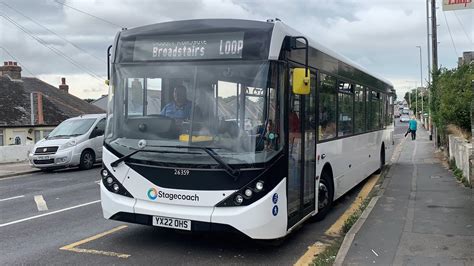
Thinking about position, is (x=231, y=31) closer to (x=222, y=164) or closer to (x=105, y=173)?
(x=222, y=164)

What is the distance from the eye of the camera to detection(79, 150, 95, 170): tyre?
1733 cm

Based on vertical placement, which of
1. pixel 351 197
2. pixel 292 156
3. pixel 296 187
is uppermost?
pixel 292 156

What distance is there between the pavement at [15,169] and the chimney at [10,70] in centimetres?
2535

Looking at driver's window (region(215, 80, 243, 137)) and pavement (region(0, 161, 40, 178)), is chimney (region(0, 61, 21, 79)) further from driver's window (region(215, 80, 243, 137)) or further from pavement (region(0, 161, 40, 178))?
driver's window (region(215, 80, 243, 137))

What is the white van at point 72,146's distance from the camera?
16812mm

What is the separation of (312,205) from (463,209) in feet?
10.7

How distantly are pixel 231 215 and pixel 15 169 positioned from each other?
50.0 feet

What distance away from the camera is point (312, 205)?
727 cm

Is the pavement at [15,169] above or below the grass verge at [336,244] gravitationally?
below

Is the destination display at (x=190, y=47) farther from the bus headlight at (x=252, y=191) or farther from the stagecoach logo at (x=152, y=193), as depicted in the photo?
the stagecoach logo at (x=152, y=193)

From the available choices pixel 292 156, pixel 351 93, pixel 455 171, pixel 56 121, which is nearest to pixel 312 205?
pixel 292 156

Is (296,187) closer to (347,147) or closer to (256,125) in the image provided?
(256,125)

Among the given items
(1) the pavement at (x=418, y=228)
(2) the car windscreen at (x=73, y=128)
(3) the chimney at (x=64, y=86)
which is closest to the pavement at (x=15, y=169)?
(2) the car windscreen at (x=73, y=128)

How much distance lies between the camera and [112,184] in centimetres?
626
